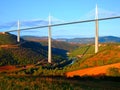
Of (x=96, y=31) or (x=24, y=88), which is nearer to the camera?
(x=24, y=88)

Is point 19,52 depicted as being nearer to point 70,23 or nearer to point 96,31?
point 70,23

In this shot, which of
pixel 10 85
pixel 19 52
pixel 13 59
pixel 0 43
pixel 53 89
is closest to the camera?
pixel 53 89

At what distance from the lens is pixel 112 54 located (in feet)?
330

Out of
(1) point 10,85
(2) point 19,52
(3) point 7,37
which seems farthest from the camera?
(3) point 7,37

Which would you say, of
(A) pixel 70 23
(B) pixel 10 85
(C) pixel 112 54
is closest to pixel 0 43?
(A) pixel 70 23

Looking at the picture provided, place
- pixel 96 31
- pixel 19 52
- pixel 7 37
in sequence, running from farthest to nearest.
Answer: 1. pixel 7 37
2. pixel 19 52
3. pixel 96 31

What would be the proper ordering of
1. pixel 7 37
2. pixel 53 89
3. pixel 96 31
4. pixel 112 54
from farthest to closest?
1. pixel 7 37
2. pixel 112 54
3. pixel 96 31
4. pixel 53 89

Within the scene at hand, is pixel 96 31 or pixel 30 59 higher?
pixel 96 31

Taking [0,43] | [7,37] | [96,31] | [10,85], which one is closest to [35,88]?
[10,85]

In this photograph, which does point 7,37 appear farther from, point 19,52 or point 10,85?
point 10,85

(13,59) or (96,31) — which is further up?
(96,31)

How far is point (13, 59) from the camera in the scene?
130625 mm

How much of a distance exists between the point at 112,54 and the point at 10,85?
282 feet

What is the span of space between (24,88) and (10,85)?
1268 millimetres
